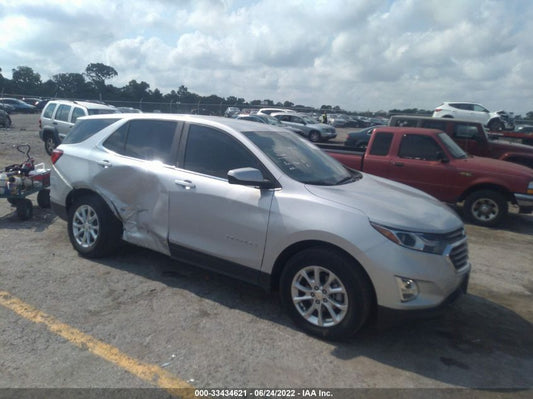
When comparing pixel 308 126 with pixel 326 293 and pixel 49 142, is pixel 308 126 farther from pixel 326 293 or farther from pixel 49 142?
pixel 326 293

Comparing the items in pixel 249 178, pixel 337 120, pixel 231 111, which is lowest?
pixel 249 178

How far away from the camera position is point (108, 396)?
9.34 feet

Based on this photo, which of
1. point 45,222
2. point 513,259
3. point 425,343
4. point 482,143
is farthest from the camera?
point 482,143

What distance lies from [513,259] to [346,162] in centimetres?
368

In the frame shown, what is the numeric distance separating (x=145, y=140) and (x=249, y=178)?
1731 mm

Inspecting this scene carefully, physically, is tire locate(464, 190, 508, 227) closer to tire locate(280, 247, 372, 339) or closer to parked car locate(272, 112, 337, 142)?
tire locate(280, 247, 372, 339)

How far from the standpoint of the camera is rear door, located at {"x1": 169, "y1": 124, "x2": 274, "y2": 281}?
394cm

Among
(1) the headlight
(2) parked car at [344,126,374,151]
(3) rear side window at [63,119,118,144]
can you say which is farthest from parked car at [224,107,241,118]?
(1) the headlight

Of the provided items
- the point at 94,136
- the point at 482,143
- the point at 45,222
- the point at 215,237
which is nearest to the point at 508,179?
the point at 482,143

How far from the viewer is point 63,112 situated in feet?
49.6

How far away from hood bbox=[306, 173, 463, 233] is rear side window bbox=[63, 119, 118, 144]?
2997 mm

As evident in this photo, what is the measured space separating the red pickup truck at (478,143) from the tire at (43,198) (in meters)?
8.65

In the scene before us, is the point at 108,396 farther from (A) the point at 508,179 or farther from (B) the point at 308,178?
(A) the point at 508,179

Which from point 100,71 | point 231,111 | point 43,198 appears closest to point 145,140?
point 43,198
